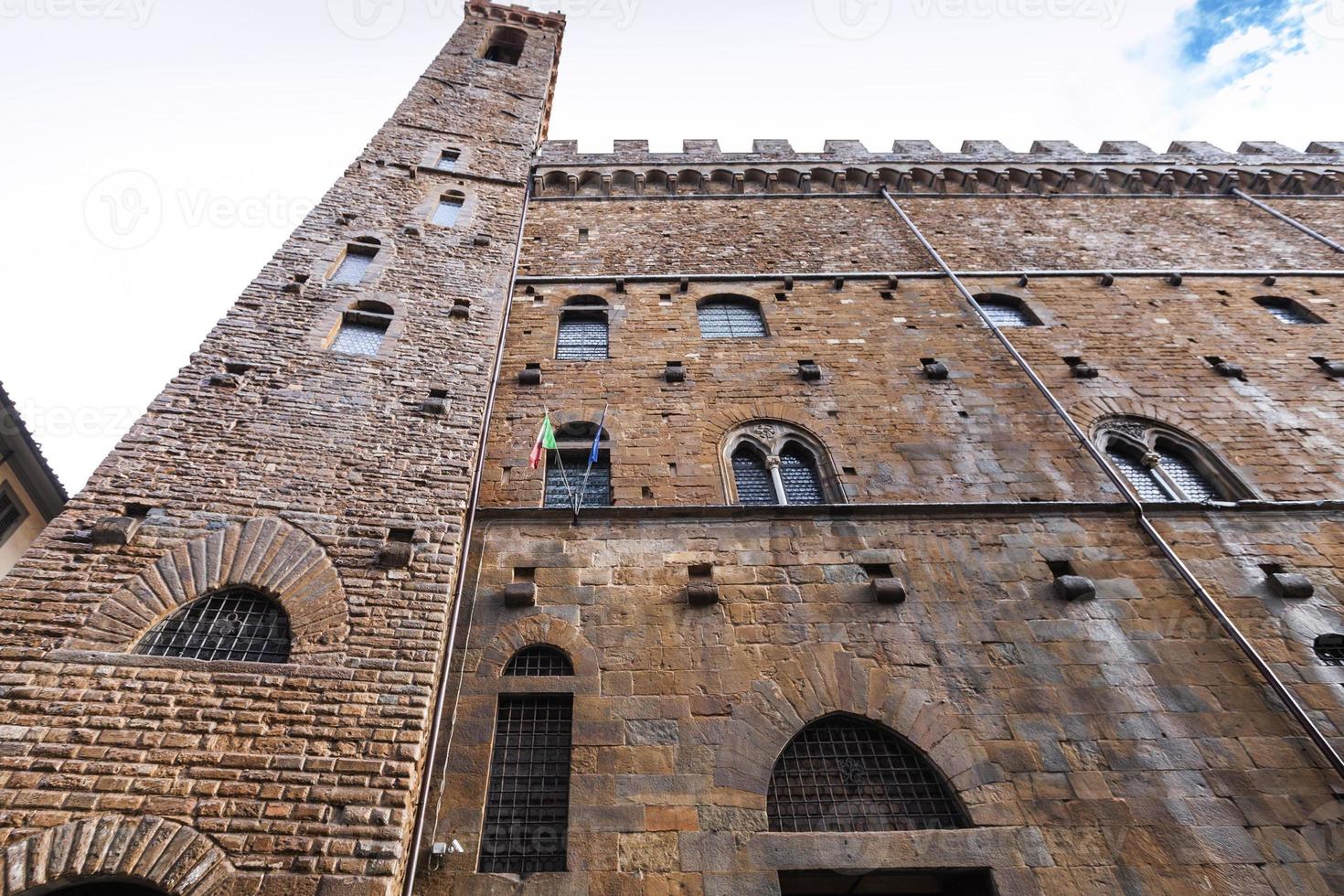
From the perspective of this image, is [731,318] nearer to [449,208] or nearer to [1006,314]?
[1006,314]

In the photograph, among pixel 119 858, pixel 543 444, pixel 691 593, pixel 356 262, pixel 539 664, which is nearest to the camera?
pixel 119 858

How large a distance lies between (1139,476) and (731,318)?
18.9ft

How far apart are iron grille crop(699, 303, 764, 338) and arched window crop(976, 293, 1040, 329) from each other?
3603 millimetres

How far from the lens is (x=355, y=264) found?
966cm

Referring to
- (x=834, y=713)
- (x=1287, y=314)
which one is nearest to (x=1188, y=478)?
(x=1287, y=314)

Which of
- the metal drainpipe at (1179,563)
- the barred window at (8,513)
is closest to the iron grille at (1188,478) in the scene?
the metal drainpipe at (1179,563)

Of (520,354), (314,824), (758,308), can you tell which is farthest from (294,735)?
(758,308)

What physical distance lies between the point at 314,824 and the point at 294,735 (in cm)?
66

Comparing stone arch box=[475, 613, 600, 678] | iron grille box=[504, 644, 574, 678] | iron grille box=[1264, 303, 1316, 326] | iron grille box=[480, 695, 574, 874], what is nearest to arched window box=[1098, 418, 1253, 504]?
iron grille box=[1264, 303, 1316, 326]

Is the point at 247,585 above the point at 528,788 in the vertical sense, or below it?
above

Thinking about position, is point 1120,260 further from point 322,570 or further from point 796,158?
point 322,570

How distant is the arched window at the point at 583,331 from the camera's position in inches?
381

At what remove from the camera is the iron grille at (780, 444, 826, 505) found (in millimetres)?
7754

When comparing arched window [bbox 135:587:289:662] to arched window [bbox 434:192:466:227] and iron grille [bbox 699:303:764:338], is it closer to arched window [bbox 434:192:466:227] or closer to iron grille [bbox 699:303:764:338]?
iron grille [bbox 699:303:764:338]
